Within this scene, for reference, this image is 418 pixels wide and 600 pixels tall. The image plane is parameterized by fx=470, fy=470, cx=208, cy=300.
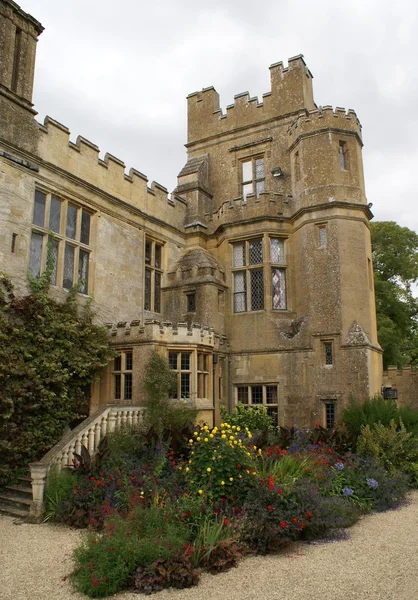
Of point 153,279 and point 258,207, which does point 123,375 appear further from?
point 258,207

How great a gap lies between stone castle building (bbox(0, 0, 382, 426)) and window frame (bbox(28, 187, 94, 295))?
1.4 inches

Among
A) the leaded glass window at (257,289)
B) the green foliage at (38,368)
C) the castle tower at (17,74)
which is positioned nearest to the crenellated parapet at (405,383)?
the leaded glass window at (257,289)

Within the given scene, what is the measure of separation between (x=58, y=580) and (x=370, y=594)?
125 inches

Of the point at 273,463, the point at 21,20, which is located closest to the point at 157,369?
the point at 273,463

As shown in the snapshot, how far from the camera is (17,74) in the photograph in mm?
11250

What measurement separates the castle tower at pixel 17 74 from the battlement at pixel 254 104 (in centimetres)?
756

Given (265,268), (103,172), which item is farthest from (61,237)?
(265,268)

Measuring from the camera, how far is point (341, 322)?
42.2ft

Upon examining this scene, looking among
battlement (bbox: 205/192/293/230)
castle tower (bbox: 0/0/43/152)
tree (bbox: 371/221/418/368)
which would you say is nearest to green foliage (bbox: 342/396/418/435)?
battlement (bbox: 205/192/293/230)

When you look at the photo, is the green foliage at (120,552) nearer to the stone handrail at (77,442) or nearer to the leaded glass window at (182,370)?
the stone handrail at (77,442)

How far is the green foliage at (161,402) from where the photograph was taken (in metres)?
10.3

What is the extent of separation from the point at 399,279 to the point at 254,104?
45.9 feet

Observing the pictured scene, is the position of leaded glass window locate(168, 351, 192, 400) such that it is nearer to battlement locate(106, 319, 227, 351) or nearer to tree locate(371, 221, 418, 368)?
battlement locate(106, 319, 227, 351)

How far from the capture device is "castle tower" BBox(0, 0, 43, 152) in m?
10.7
